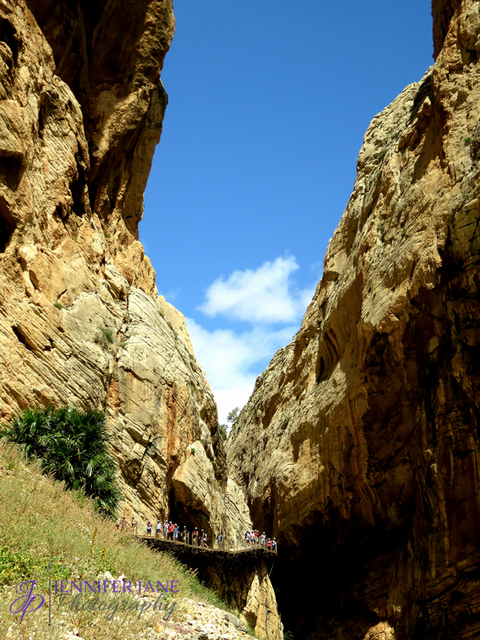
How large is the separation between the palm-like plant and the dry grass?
836 mm

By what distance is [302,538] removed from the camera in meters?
33.7

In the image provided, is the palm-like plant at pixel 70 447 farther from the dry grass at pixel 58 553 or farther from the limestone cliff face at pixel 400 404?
the limestone cliff face at pixel 400 404

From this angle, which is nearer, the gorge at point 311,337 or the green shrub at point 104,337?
the gorge at point 311,337

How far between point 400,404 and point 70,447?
15.9 meters

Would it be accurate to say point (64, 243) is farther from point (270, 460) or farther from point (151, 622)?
point (270, 460)

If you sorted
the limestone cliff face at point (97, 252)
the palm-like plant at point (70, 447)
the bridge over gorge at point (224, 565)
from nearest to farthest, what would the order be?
1. the palm-like plant at point (70, 447)
2. the limestone cliff face at point (97, 252)
3. the bridge over gorge at point (224, 565)

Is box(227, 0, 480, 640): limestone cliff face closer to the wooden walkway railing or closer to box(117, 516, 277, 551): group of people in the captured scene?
box(117, 516, 277, 551): group of people

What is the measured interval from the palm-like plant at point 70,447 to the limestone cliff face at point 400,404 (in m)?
13.2

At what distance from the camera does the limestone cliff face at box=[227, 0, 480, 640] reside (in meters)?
23.1

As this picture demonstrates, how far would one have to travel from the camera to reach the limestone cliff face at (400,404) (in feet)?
75.7

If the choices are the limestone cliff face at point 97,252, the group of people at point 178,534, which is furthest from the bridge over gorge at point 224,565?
the limestone cliff face at point 97,252

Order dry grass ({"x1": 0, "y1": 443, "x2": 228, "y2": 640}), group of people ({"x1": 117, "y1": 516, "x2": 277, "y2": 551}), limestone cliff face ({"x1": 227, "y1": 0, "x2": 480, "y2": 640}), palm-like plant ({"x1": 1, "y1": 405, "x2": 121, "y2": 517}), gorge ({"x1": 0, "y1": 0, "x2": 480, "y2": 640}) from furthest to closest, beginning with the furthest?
limestone cliff face ({"x1": 227, "y1": 0, "x2": 480, "y2": 640}) < gorge ({"x1": 0, "y1": 0, "x2": 480, "y2": 640}) < group of people ({"x1": 117, "y1": 516, "x2": 277, "y2": 551}) < palm-like plant ({"x1": 1, "y1": 405, "x2": 121, "y2": 517}) < dry grass ({"x1": 0, "y1": 443, "x2": 228, "y2": 640})

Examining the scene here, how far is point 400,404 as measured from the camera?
27.8 m

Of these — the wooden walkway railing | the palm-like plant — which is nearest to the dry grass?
the palm-like plant
